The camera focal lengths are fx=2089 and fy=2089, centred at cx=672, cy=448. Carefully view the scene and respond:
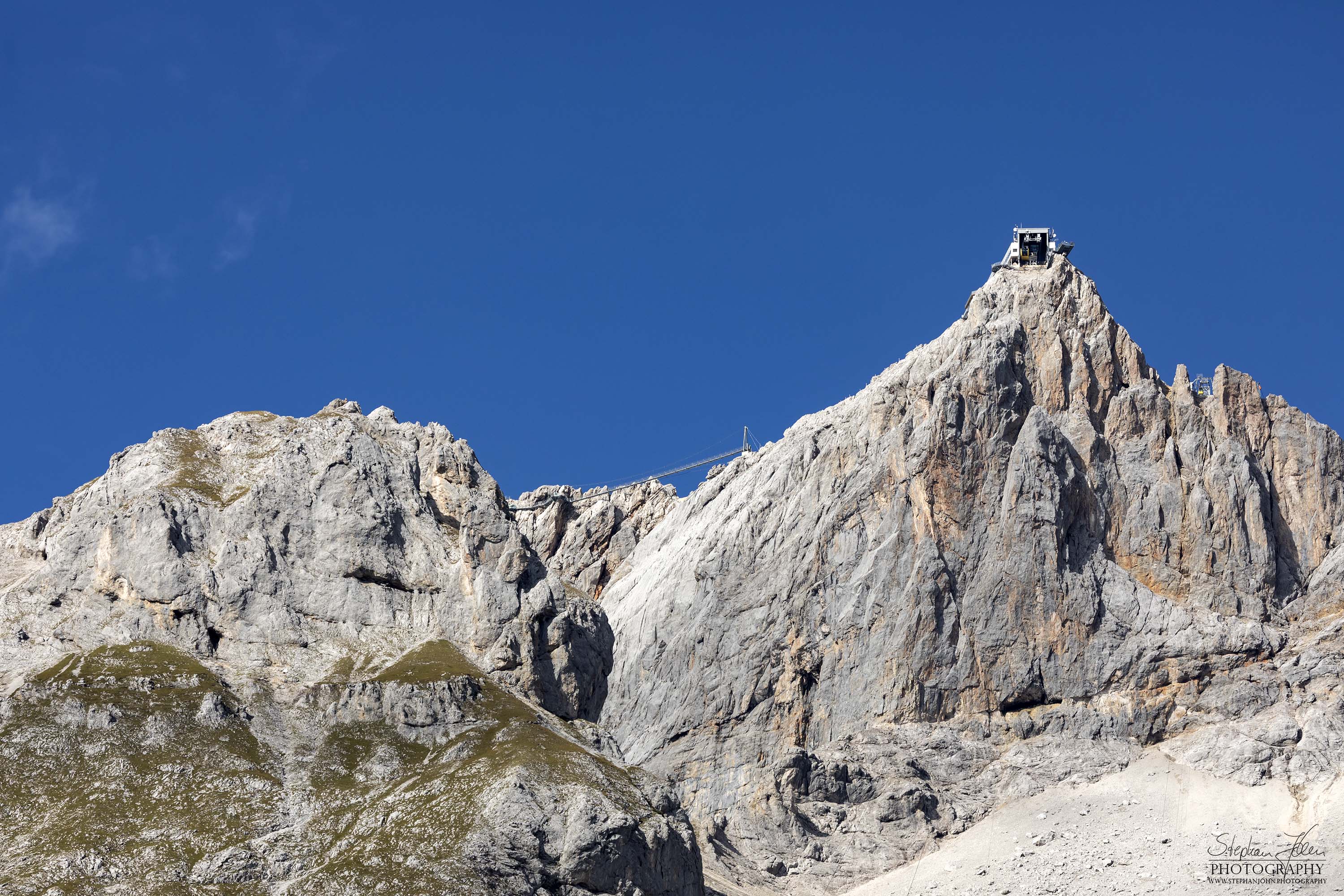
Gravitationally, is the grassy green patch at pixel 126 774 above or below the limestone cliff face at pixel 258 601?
below

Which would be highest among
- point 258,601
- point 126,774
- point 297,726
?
point 258,601

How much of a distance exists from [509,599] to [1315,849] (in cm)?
7931

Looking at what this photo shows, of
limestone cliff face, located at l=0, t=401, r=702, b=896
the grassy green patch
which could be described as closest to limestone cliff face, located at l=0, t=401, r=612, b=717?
limestone cliff face, located at l=0, t=401, r=702, b=896

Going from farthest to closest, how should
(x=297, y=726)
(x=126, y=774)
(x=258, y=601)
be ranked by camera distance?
(x=258, y=601) < (x=297, y=726) < (x=126, y=774)

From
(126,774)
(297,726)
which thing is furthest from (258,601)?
(126,774)

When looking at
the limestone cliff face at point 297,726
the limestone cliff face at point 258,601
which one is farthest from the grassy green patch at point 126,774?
the limestone cliff face at point 258,601

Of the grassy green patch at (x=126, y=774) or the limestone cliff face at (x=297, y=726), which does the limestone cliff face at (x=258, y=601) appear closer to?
the limestone cliff face at (x=297, y=726)

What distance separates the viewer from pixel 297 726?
175 m

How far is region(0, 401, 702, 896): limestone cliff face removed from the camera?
505ft

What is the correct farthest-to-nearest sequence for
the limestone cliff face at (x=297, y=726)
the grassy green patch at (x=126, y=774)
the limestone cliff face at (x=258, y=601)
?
1. the limestone cliff face at (x=258, y=601)
2. the limestone cliff face at (x=297, y=726)
3. the grassy green patch at (x=126, y=774)

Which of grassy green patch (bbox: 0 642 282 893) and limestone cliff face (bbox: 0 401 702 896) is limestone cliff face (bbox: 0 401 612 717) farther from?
grassy green patch (bbox: 0 642 282 893)

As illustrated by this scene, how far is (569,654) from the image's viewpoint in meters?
195

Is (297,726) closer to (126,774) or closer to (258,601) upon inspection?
(126,774)

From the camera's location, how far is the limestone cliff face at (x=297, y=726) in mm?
153875
